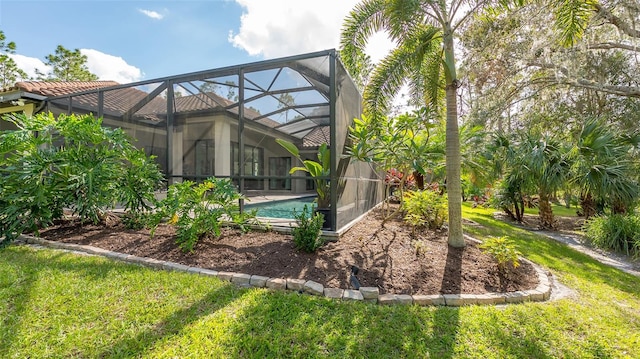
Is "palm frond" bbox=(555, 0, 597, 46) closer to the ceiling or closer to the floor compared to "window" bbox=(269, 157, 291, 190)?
closer to the ceiling

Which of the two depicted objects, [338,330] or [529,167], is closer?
[338,330]

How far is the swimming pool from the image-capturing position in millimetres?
6770

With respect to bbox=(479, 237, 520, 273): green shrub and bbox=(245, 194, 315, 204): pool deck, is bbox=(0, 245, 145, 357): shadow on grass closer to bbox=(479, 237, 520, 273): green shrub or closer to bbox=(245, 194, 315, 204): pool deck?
bbox=(245, 194, 315, 204): pool deck

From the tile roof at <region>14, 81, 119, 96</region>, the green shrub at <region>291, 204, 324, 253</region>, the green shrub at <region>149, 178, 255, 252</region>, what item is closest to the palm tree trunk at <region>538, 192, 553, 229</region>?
the green shrub at <region>291, 204, 324, 253</region>

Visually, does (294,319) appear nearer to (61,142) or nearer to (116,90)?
(116,90)

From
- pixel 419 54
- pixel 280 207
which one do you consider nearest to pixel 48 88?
pixel 280 207

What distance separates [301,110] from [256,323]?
5628 mm

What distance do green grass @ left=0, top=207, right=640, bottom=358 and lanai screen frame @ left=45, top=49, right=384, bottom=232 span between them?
2.58 metres

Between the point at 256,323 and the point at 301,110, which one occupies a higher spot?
the point at 301,110

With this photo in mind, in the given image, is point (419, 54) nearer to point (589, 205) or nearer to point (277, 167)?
point (277, 167)

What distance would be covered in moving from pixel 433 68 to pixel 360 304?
5078mm

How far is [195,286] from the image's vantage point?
10.4 ft

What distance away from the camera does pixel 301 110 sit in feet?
23.1

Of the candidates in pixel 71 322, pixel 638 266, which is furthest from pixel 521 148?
pixel 71 322
